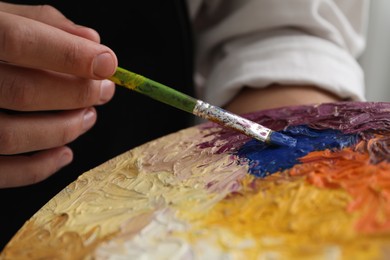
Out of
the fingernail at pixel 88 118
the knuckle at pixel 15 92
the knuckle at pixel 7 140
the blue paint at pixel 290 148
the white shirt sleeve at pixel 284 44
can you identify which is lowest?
the knuckle at pixel 7 140

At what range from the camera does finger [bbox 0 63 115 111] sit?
486 mm

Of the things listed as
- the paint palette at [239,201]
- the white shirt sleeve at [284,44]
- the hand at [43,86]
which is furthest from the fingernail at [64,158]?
the white shirt sleeve at [284,44]

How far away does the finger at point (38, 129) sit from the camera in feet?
1.68

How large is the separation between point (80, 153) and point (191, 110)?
1.09 feet

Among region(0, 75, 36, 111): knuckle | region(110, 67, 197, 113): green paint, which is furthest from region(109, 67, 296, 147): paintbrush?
region(0, 75, 36, 111): knuckle

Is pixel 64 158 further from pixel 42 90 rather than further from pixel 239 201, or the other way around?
pixel 239 201

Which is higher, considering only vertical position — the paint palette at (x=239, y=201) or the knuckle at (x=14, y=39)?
the knuckle at (x=14, y=39)

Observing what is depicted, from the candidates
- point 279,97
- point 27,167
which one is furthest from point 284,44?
point 27,167

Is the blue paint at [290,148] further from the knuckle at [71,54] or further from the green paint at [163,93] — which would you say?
the knuckle at [71,54]

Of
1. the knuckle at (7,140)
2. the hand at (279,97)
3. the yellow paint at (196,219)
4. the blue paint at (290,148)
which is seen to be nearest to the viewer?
the yellow paint at (196,219)

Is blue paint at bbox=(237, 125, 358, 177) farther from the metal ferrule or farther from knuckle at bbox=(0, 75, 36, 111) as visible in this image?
knuckle at bbox=(0, 75, 36, 111)

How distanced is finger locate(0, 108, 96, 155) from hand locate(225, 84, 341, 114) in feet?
0.68

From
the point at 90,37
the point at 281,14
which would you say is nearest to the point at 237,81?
the point at 281,14

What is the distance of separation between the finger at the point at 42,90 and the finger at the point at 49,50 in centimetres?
3
